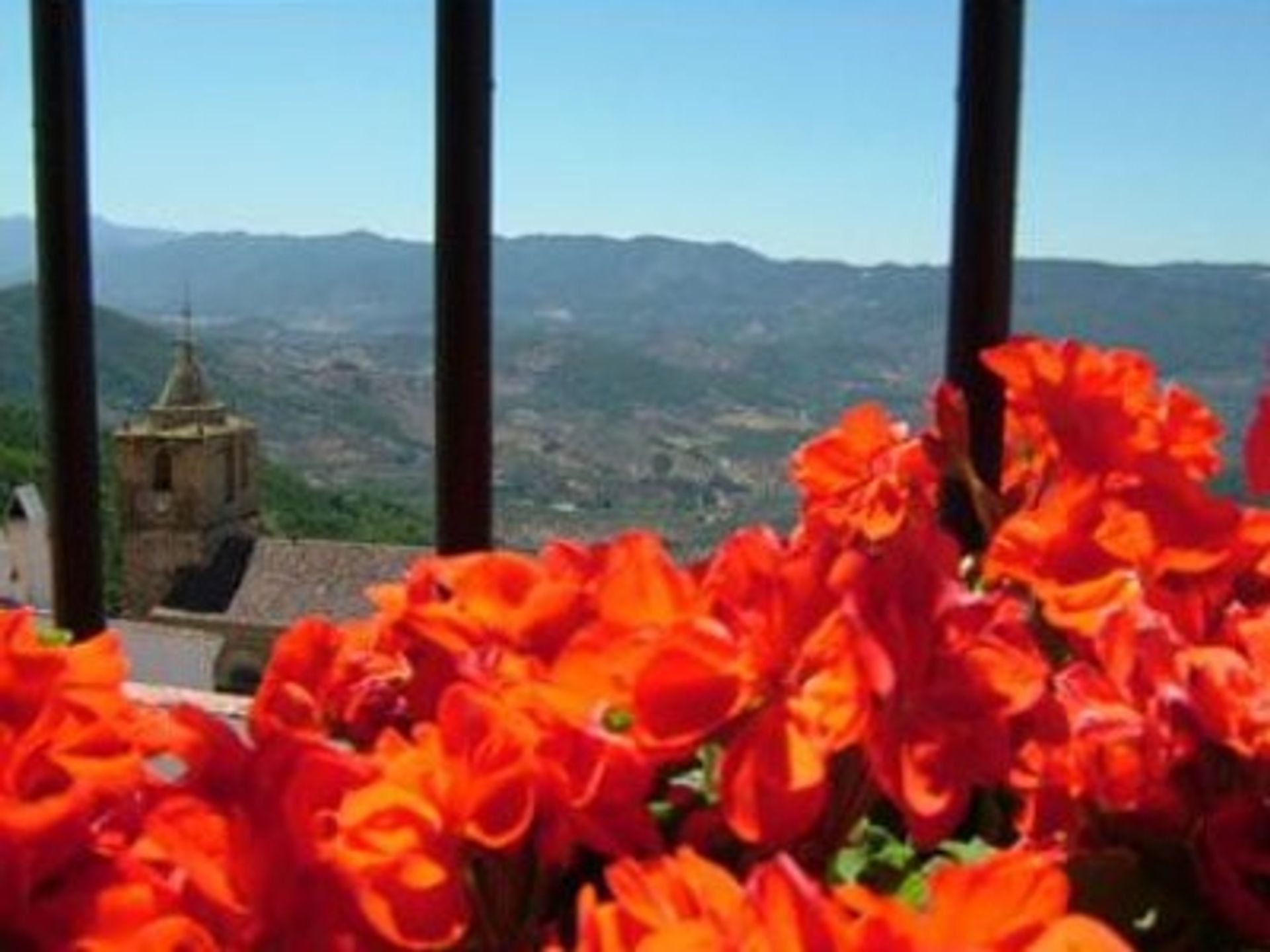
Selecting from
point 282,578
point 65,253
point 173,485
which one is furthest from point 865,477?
point 173,485

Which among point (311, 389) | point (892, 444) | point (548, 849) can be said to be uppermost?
point (892, 444)

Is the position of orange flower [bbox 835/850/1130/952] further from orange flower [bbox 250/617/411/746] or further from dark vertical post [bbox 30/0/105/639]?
dark vertical post [bbox 30/0/105/639]

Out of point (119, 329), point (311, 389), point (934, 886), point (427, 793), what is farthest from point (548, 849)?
point (311, 389)

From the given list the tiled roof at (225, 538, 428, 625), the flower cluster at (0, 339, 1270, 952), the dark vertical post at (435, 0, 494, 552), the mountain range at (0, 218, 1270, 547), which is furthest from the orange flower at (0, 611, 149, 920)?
the mountain range at (0, 218, 1270, 547)

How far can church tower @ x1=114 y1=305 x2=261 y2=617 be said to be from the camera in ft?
169

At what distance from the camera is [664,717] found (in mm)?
605

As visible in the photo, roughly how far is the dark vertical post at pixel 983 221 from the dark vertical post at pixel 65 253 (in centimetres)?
72

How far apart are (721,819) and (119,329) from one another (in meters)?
98.5

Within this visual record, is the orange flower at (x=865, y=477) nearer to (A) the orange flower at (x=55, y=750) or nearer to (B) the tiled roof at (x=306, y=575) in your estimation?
(A) the orange flower at (x=55, y=750)

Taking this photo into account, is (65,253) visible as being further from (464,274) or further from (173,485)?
(173,485)

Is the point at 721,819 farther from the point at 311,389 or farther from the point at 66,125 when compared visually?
the point at 311,389

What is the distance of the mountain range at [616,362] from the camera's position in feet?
282

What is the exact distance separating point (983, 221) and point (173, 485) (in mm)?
52495

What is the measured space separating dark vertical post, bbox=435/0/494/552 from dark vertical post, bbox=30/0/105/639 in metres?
0.32
